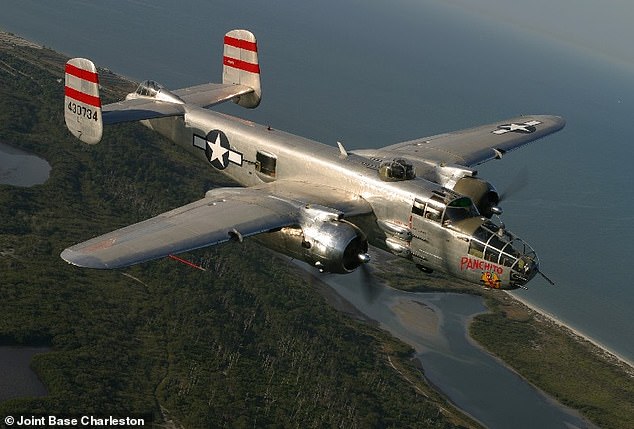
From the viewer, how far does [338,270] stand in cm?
2577

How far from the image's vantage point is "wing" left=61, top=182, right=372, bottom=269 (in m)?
22.9

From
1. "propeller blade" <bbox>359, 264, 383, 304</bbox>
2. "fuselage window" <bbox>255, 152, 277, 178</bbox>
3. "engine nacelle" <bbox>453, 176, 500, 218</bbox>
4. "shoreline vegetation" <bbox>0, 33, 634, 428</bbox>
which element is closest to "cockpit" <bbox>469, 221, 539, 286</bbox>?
"engine nacelle" <bbox>453, 176, 500, 218</bbox>

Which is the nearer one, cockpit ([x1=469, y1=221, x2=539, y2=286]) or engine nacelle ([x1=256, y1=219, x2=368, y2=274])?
engine nacelle ([x1=256, y1=219, x2=368, y2=274])

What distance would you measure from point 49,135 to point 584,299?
8765 centimetres

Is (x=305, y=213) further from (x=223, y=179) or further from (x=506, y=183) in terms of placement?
(x=506, y=183)

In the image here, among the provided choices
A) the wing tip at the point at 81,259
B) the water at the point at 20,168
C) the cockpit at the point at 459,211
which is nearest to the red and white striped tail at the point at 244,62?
the cockpit at the point at 459,211

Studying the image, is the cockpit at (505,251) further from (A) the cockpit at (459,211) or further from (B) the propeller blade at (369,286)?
(B) the propeller blade at (369,286)

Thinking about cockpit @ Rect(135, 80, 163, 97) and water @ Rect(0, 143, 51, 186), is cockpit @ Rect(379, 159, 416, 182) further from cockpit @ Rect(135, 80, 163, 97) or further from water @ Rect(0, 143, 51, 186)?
water @ Rect(0, 143, 51, 186)

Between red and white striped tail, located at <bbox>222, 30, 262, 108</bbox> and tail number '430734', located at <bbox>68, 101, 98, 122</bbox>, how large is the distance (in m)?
11.7

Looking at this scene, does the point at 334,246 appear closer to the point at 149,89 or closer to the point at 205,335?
the point at 149,89

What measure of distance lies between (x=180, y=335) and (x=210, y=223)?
127 ft

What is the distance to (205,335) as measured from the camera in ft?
207

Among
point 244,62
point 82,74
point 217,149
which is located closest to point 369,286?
point 217,149

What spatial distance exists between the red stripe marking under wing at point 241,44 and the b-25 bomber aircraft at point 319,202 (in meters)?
5.29
